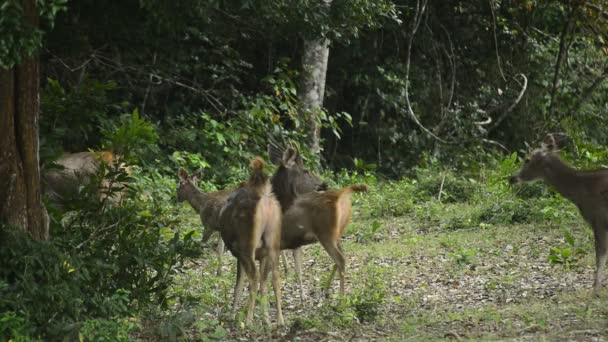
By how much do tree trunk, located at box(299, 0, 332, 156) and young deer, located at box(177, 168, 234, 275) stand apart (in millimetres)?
5274

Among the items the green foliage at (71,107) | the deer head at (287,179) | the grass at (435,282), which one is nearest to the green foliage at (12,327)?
the grass at (435,282)

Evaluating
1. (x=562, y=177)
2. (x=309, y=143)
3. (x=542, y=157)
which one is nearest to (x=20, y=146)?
(x=562, y=177)

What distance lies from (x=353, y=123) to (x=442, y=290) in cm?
1053

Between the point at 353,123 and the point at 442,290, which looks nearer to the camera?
the point at 442,290

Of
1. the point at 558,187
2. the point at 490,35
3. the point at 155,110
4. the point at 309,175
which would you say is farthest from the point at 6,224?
the point at 490,35

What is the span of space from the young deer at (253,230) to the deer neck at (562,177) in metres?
3.08

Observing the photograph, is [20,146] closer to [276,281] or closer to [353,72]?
[276,281]

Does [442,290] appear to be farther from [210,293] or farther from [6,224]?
[6,224]

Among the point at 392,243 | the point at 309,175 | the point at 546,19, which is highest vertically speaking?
the point at 546,19

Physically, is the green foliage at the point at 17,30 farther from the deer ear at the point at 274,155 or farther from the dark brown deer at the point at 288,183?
the deer ear at the point at 274,155

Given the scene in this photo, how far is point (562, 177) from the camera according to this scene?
9.83 m

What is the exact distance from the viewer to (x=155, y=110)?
1745cm

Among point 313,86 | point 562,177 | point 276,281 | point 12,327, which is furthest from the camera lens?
point 313,86

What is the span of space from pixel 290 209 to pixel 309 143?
804 cm
